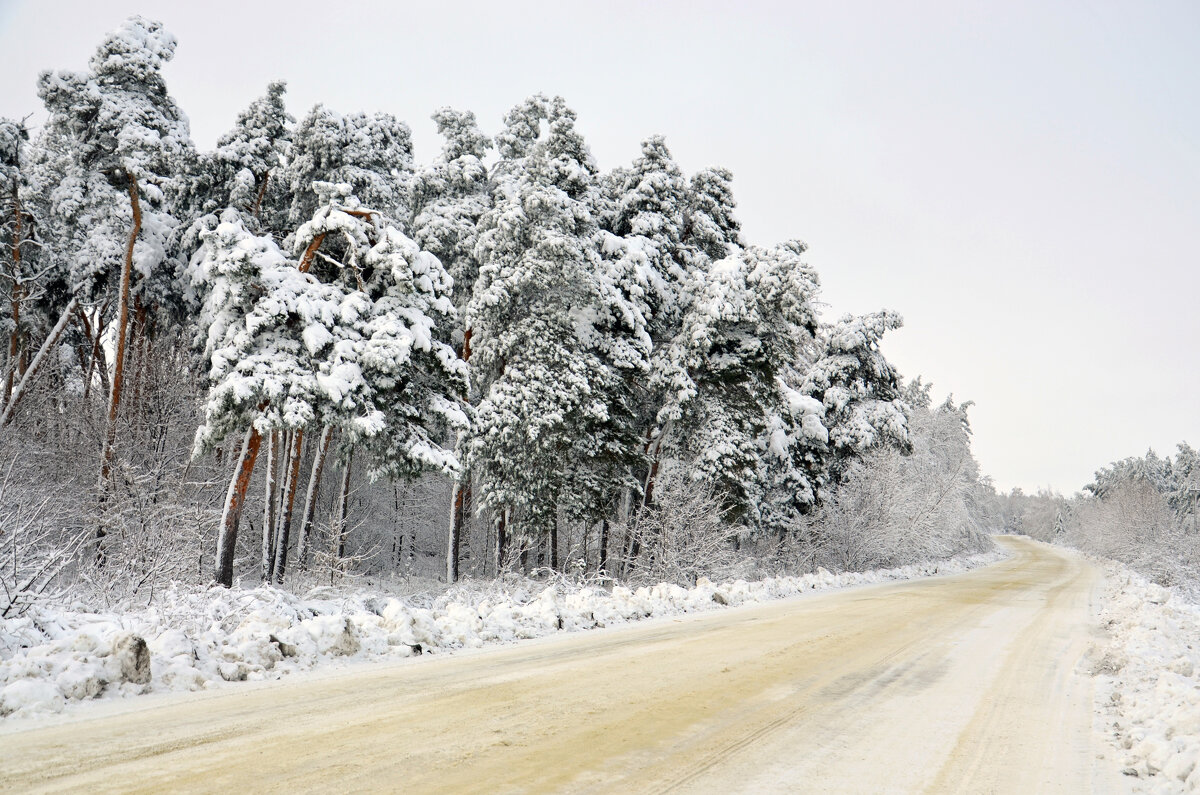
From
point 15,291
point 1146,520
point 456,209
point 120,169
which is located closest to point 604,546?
point 456,209

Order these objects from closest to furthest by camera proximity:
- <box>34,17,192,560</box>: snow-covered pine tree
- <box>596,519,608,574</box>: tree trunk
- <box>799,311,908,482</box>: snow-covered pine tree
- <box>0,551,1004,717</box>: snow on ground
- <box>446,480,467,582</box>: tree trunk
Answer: <box>0,551,1004,717</box>: snow on ground < <box>34,17,192,560</box>: snow-covered pine tree < <box>446,480,467,582</box>: tree trunk < <box>596,519,608,574</box>: tree trunk < <box>799,311,908,482</box>: snow-covered pine tree

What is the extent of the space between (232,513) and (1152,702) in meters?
15.1

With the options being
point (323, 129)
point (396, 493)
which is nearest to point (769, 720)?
point (323, 129)

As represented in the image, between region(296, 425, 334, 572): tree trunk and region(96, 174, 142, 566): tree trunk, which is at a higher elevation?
region(96, 174, 142, 566): tree trunk

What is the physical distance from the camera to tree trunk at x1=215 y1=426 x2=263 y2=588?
1458 centimetres

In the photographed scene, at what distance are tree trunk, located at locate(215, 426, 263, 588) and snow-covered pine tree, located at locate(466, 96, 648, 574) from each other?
6091mm

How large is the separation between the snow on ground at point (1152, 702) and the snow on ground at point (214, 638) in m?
6.17

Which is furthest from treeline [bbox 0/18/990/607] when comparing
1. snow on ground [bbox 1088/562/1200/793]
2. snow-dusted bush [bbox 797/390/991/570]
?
snow on ground [bbox 1088/562/1200/793]

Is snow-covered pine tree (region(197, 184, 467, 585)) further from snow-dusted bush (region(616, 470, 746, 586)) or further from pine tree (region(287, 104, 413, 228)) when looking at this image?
Result: snow-dusted bush (region(616, 470, 746, 586))

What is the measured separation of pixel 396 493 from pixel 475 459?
20.8m

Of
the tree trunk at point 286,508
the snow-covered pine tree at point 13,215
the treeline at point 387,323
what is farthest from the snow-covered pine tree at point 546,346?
the snow-covered pine tree at point 13,215

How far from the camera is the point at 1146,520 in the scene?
2106 inches

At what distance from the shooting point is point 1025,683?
25.2ft

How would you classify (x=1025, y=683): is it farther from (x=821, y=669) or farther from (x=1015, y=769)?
(x=1015, y=769)
